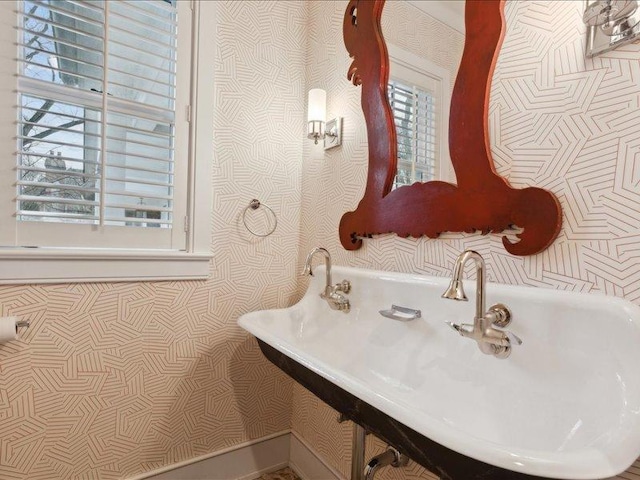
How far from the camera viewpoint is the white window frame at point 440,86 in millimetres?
1028

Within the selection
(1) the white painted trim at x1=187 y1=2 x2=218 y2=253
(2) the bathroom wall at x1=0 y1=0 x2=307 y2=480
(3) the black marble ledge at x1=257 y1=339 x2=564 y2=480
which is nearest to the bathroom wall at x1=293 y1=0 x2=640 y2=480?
(3) the black marble ledge at x1=257 y1=339 x2=564 y2=480

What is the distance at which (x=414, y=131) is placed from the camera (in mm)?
1146

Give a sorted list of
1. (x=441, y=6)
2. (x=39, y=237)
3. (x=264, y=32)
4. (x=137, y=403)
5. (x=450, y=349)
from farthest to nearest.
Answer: (x=264, y=32)
(x=137, y=403)
(x=39, y=237)
(x=441, y=6)
(x=450, y=349)

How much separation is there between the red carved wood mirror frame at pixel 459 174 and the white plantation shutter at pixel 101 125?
73 centimetres

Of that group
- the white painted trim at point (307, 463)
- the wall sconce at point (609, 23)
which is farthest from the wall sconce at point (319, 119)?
the white painted trim at point (307, 463)

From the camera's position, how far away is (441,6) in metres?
1.06

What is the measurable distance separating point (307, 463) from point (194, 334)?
2.48ft

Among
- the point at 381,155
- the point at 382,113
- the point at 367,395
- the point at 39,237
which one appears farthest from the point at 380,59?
the point at 39,237

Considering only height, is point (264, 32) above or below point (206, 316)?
above

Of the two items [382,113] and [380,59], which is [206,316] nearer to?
[382,113]

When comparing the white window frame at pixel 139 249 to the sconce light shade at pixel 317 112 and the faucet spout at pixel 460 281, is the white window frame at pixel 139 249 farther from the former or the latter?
the faucet spout at pixel 460 281

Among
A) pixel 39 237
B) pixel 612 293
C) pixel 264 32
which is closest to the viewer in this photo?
pixel 612 293

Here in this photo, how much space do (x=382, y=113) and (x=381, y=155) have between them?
148 millimetres

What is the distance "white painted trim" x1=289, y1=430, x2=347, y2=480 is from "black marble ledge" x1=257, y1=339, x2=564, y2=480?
78cm
